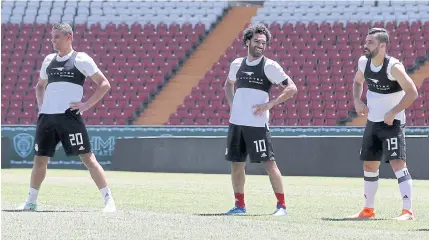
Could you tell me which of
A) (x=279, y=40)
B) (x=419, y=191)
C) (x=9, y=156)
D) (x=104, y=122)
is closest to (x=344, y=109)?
(x=279, y=40)

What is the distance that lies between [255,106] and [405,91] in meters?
1.51

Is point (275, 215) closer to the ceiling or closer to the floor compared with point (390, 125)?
closer to the floor

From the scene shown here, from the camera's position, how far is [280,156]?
2389 cm

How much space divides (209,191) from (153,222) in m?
6.60

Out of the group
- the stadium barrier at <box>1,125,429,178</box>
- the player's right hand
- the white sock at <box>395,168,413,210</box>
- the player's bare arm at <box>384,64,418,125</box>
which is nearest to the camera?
the player's bare arm at <box>384,64,418,125</box>

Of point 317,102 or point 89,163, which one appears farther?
point 317,102

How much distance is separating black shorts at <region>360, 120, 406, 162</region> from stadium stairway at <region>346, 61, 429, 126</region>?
64.6ft

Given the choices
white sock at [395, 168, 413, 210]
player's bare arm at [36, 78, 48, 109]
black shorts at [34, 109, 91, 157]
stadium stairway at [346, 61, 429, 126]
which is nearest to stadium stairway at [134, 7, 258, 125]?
stadium stairway at [346, 61, 429, 126]

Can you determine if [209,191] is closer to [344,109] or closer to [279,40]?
[344,109]

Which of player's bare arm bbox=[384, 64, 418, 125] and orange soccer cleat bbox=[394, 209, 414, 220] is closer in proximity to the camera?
orange soccer cleat bbox=[394, 209, 414, 220]

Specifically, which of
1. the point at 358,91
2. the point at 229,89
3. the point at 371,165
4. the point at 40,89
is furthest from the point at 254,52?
the point at 40,89

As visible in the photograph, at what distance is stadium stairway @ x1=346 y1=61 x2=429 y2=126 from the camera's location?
30734mm

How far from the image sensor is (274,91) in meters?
32.3

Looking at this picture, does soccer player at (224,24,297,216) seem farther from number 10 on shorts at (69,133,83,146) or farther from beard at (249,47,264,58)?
number 10 on shorts at (69,133,83,146)
